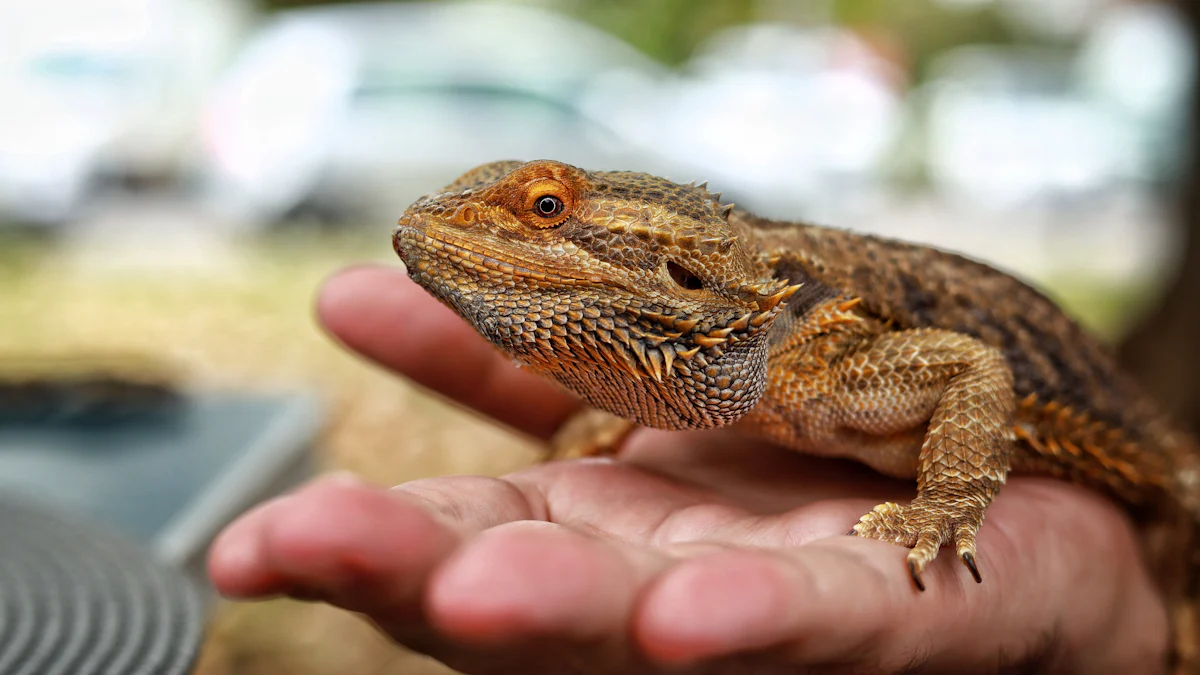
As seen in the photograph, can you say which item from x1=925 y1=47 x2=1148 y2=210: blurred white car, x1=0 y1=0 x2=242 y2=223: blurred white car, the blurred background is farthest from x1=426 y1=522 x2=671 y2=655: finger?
x1=0 y1=0 x2=242 y2=223: blurred white car

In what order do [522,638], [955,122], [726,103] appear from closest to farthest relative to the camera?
[522,638] < [726,103] < [955,122]

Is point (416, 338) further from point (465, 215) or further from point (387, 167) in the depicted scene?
point (387, 167)

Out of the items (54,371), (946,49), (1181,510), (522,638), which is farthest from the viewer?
(946,49)

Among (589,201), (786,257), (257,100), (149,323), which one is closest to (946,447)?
(786,257)

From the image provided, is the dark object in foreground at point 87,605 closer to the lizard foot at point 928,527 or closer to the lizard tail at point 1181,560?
the lizard foot at point 928,527

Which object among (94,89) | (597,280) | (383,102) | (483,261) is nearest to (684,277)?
(597,280)

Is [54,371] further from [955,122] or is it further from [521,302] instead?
[955,122]

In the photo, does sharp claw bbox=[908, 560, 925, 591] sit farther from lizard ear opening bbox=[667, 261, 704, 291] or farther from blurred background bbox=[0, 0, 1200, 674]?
blurred background bbox=[0, 0, 1200, 674]
